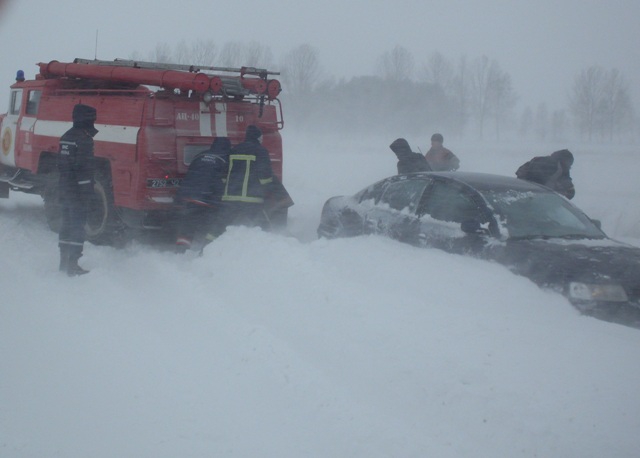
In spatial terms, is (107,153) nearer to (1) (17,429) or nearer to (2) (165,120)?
(2) (165,120)

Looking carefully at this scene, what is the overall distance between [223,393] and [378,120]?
1422 inches

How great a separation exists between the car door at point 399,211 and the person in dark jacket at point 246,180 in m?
1.57

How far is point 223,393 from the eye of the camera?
4.40 metres

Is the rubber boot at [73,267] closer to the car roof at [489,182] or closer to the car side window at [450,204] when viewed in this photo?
the car side window at [450,204]

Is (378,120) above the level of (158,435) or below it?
above

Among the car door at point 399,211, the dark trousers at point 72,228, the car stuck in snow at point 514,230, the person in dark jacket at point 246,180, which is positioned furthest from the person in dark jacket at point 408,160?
the dark trousers at point 72,228

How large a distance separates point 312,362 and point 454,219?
95.7 inches

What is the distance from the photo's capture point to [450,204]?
21.6ft

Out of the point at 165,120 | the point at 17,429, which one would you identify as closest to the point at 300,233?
the point at 165,120

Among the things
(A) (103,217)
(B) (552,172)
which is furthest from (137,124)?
(B) (552,172)

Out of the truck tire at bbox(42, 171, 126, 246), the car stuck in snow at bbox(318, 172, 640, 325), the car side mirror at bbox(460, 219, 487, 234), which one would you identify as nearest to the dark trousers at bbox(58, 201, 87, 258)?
the truck tire at bbox(42, 171, 126, 246)

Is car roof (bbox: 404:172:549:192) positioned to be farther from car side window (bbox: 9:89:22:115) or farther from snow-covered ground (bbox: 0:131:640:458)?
car side window (bbox: 9:89:22:115)

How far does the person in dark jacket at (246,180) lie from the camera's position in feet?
26.8

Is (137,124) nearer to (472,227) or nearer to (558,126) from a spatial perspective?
(472,227)
